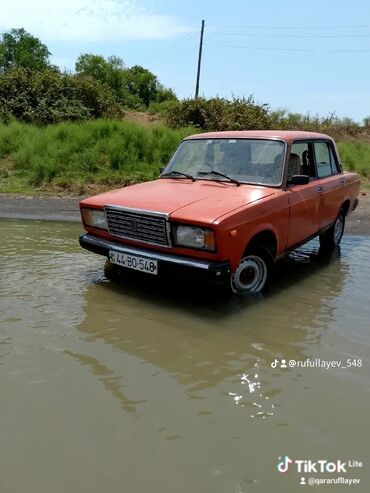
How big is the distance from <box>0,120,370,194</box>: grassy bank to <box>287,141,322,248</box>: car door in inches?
254

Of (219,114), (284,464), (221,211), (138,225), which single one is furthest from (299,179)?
(219,114)

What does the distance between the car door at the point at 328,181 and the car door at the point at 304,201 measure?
14cm

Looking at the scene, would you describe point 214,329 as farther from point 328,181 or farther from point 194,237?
point 328,181

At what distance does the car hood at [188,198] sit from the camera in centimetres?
443

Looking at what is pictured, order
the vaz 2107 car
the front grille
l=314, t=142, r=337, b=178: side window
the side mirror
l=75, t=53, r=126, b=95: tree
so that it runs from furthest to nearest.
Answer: l=75, t=53, r=126, b=95: tree, l=314, t=142, r=337, b=178: side window, the side mirror, the front grille, the vaz 2107 car

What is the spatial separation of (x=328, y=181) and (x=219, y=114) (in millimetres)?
14561

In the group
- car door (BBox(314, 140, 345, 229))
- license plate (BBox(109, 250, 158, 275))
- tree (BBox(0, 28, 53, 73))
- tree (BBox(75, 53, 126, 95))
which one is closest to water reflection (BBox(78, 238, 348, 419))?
license plate (BBox(109, 250, 158, 275))

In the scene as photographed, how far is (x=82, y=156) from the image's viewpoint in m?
12.7

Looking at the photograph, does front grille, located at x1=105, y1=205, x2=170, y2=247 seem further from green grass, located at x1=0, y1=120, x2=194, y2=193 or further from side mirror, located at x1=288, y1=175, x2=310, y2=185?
green grass, located at x1=0, y1=120, x2=194, y2=193

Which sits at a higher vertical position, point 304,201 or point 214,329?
point 304,201

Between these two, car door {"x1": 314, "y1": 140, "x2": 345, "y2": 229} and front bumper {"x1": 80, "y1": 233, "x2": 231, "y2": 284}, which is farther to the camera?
car door {"x1": 314, "y1": 140, "x2": 345, "y2": 229}

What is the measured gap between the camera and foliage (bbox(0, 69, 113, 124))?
1835 cm

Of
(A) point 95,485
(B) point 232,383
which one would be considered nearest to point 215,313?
(B) point 232,383

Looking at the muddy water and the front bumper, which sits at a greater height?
the front bumper
